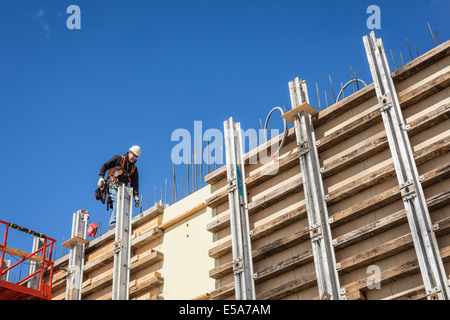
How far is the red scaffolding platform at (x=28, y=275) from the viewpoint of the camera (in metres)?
16.3

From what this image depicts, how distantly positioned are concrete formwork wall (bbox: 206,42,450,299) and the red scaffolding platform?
17.2ft

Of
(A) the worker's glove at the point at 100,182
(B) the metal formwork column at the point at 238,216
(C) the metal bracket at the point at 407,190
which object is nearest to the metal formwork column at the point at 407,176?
(C) the metal bracket at the point at 407,190

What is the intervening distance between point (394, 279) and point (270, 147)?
4403 mm

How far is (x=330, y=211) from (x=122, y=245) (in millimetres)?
5876

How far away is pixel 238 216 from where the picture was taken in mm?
14047

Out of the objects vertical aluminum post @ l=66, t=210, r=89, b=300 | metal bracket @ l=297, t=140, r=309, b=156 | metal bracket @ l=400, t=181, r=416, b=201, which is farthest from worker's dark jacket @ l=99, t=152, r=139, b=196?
metal bracket @ l=400, t=181, r=416, b=201

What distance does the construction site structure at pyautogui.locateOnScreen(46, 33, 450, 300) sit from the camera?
37.7 feet

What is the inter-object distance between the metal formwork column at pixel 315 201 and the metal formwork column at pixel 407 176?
1621 millimetres

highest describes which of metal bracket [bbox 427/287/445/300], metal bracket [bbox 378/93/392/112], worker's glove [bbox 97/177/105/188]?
worker's glove [bbox 97/177/105/188]

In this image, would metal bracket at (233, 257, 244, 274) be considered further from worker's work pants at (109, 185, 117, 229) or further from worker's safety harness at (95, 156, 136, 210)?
worker's safety harness at (95, 156, 136, 210)

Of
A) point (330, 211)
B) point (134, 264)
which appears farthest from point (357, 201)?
point (134, 264)

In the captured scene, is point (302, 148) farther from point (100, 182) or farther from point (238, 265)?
point (100, 182)

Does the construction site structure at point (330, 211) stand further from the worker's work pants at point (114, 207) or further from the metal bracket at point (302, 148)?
the worker's work pants at point (114, 207)
